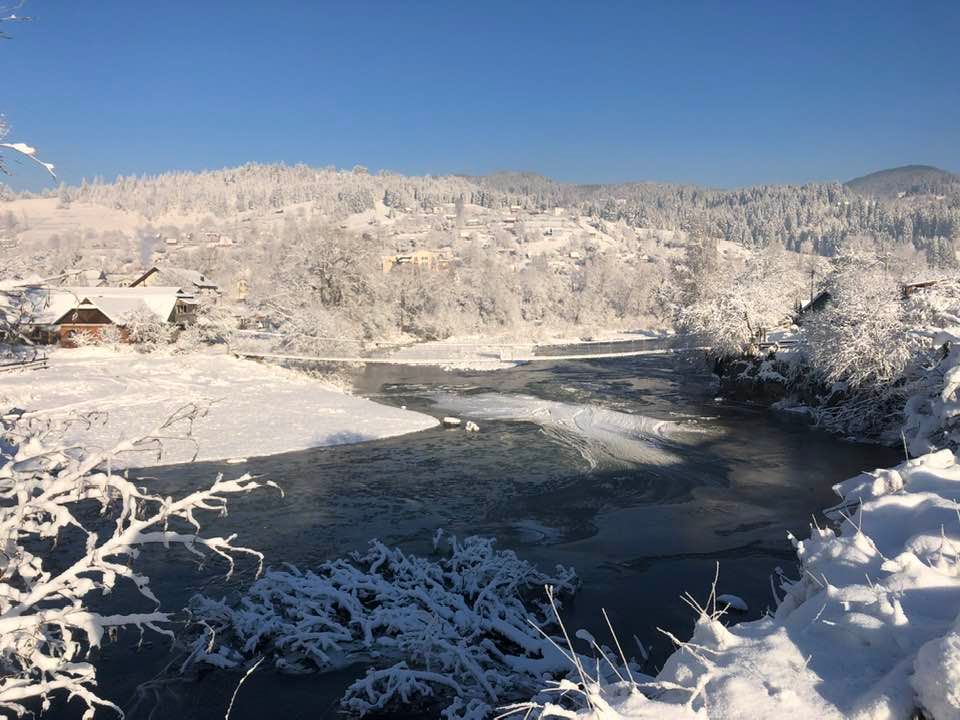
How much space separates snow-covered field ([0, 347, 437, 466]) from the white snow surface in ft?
60.7

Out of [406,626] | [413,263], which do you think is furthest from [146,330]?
[413,263]

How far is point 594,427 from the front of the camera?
80.3 feet

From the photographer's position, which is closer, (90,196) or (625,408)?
(625,408)

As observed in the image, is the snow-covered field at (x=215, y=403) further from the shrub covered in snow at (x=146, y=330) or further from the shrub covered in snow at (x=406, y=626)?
the shrub covered in snow at (x=406, y=626)

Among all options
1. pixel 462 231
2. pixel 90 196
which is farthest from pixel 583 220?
pixel 90 196

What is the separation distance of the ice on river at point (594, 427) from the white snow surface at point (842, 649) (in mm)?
15753

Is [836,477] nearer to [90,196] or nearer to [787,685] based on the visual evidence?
[787,685]

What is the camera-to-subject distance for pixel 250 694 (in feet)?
27.5

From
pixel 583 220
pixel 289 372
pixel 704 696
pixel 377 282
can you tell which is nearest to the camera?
pixel 704 696

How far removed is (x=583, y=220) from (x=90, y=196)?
476 ft

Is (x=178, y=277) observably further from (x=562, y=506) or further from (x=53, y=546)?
(x=53, y=546)

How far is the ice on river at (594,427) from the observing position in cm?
2097

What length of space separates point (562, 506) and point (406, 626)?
7.38m

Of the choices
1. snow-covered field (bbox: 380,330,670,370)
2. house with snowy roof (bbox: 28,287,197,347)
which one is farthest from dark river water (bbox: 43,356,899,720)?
house with snowy roof (bbox: 28,287,197,347)
